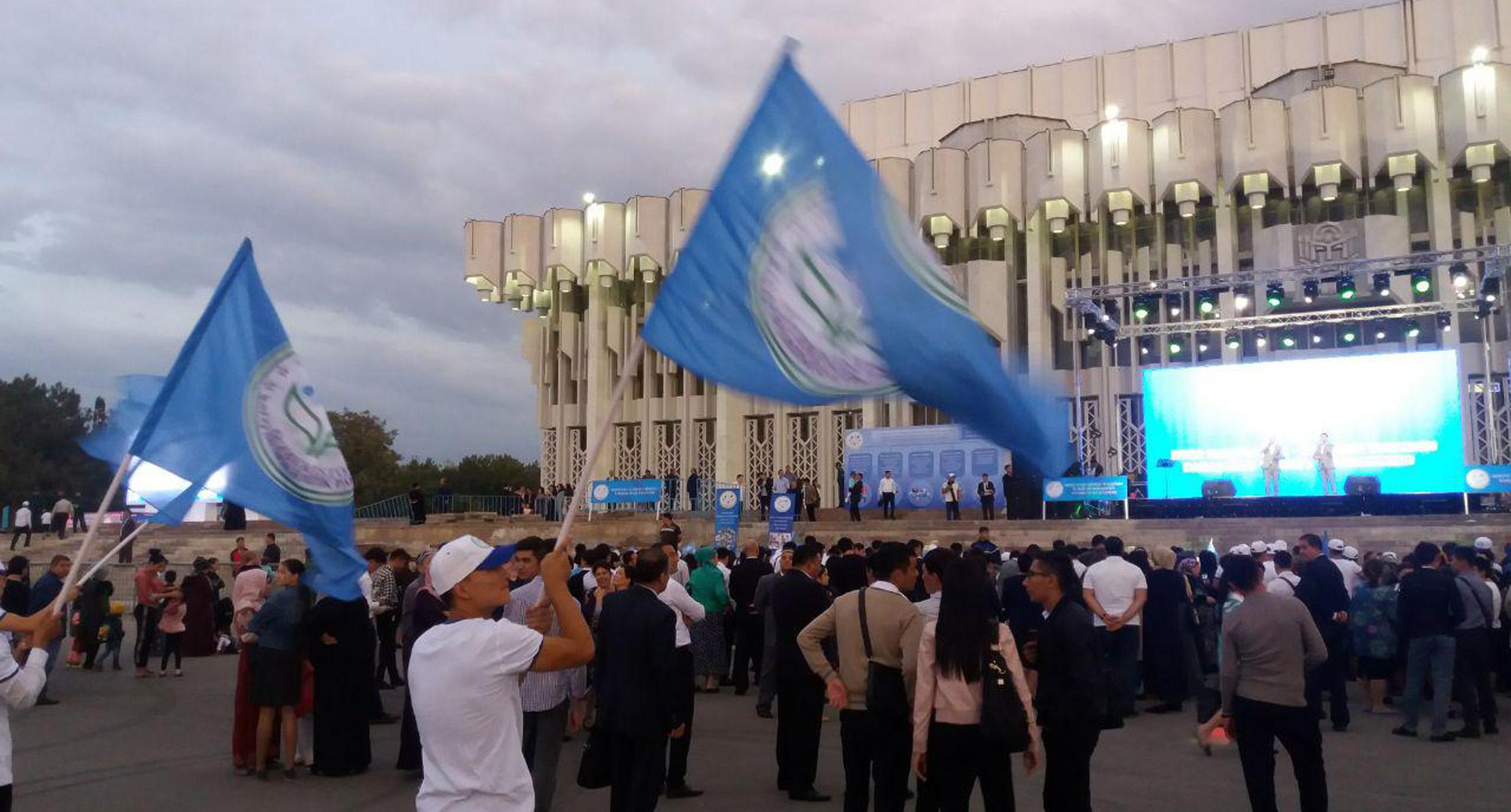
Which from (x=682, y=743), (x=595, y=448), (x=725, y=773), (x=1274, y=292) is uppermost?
(x=1274, y=292)

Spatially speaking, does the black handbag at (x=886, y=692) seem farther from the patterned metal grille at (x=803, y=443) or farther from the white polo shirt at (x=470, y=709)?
the patterned metal grille at (x=803, y=443)

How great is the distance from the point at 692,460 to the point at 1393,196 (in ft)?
66.2

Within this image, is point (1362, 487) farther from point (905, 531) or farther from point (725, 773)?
point (725, 773)

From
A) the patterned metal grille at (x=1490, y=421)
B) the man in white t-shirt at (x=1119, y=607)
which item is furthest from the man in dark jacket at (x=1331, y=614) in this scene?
the patterned metal grille at (x=1490, y=421)

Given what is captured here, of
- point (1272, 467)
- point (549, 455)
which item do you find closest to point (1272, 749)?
point (1272, 467)

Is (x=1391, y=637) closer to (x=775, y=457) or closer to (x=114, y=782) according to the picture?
(x=114, y=782)

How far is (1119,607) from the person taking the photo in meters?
9.27

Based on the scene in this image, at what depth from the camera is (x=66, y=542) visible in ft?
84.7

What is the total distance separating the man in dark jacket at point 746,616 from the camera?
12000 millimetres

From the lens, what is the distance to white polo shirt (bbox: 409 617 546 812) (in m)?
3.20

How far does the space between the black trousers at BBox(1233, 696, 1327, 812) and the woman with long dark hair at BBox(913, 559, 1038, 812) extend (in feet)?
4.49

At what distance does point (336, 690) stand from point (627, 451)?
29629 mm

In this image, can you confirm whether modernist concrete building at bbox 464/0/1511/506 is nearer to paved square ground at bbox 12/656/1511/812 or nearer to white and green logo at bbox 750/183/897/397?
paved square ground at bbox 12/656/1511/812

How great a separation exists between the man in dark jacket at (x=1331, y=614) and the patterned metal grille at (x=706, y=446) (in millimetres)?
27186
